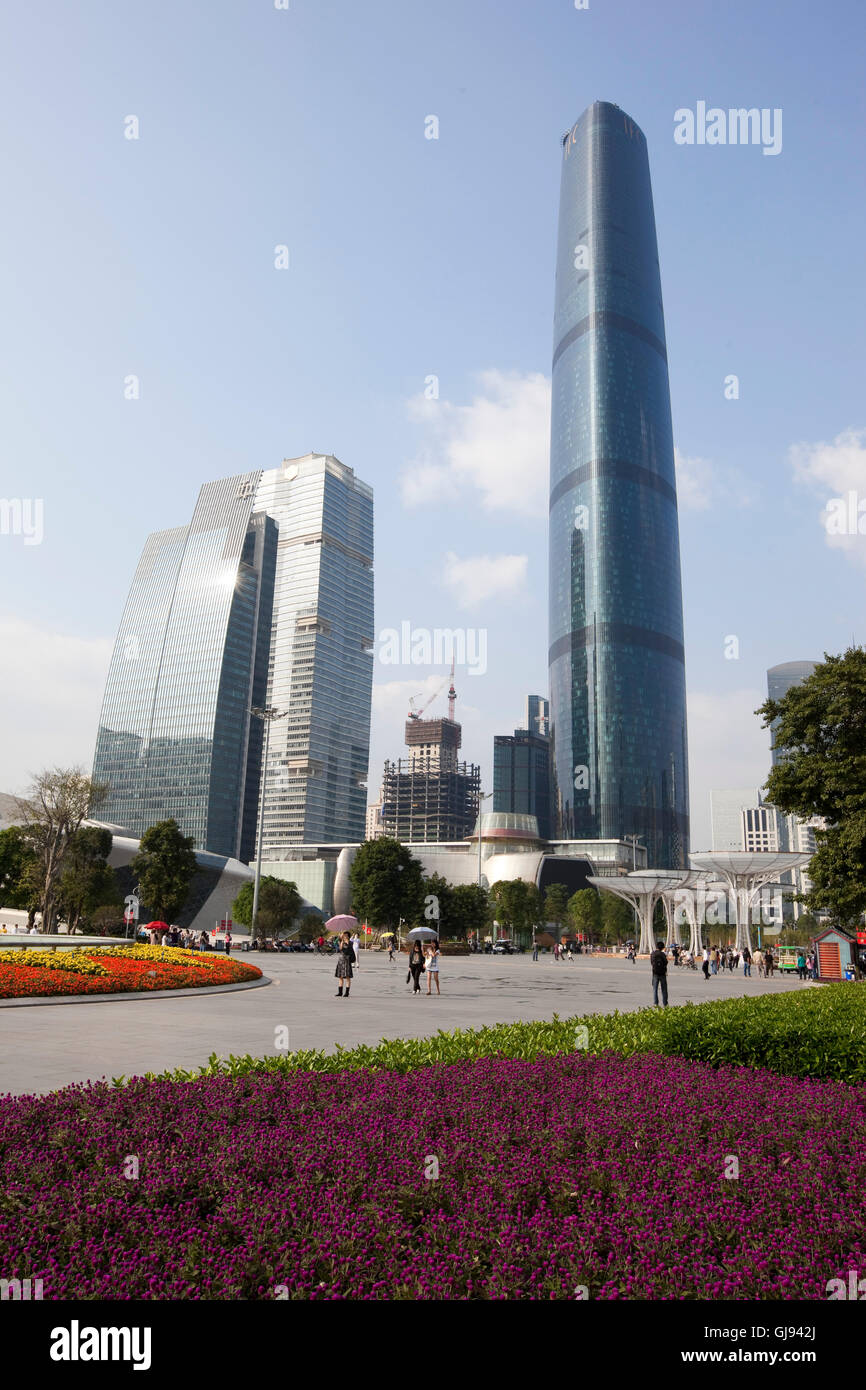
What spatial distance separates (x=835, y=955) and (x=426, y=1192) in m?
44.1

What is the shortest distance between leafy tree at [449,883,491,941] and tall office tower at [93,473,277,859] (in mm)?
95627

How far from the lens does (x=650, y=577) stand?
186 meters

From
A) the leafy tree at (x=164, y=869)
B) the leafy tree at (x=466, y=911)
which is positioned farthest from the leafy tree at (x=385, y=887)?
the leafy tree at (x=164, y=869)

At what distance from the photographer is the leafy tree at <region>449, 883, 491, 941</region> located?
88.2 metres

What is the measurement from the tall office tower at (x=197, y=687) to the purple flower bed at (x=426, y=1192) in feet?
573

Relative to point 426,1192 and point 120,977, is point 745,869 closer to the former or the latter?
point 120,977

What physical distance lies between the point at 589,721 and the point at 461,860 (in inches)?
1843

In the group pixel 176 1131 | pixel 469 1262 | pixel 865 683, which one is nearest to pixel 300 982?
pixel 865 683

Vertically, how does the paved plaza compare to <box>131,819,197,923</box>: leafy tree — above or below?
below

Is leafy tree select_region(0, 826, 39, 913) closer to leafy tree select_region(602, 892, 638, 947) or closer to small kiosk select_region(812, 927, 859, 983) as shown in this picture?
small kiosk select_region(812, 927, 859, 983)

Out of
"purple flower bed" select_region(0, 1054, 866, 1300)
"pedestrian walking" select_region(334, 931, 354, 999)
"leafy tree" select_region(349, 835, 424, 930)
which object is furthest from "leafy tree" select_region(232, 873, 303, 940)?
"purple flower bed" select_region(0, 1054, 866, 1300)

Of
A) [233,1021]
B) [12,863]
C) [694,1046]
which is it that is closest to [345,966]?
[233,1021]

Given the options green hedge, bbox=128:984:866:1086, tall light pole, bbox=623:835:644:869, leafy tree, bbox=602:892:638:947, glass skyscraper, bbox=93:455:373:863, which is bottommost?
leafy tree, bbox=602:892:638:947

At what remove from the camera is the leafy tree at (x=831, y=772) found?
28.9 m
